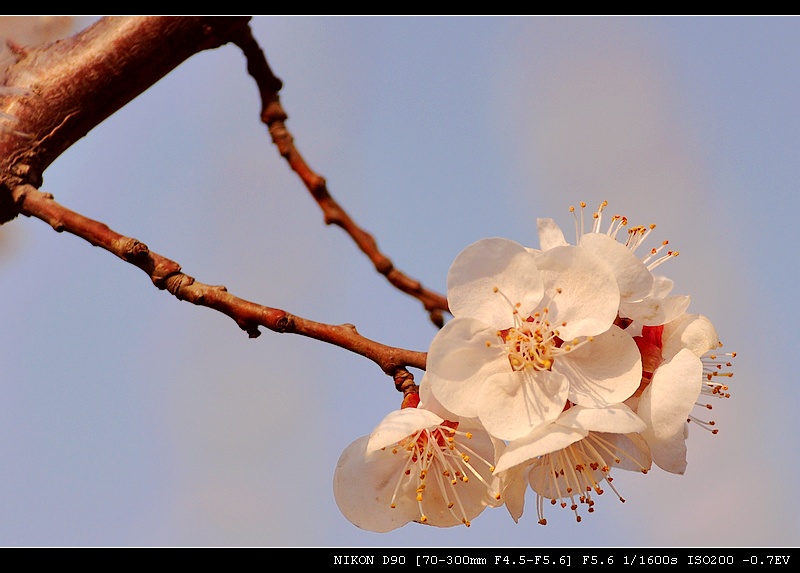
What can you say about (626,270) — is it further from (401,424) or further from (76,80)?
(76,80)

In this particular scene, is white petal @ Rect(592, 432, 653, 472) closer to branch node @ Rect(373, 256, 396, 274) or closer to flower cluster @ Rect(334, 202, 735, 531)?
flower cluster @ Rect(334, 202, 735, 531)

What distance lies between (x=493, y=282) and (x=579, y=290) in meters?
0.14

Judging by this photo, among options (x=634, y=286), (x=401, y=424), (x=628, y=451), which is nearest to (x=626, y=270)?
(x=634, y=286)

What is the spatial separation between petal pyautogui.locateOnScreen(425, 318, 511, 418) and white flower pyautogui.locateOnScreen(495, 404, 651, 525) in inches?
4.5

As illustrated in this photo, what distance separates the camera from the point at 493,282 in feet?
4.08

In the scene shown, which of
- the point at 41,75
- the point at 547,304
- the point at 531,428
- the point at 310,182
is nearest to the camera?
the point at 531,428

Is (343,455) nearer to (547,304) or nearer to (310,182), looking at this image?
(547,304)

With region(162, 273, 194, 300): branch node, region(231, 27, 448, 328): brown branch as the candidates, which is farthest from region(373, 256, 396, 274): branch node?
region(162, 273, 194, 300): branch node

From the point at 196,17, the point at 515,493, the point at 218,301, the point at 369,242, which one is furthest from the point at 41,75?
the point at 515,493

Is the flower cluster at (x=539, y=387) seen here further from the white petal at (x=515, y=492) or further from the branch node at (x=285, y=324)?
the branch node at (x=285, y=324)

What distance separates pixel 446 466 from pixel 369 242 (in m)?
0.74

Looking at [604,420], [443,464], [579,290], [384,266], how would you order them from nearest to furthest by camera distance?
[604,420], [579,290], [443,464], [384,266]

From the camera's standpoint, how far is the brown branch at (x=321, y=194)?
6.19ft

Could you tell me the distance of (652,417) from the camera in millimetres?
1202
